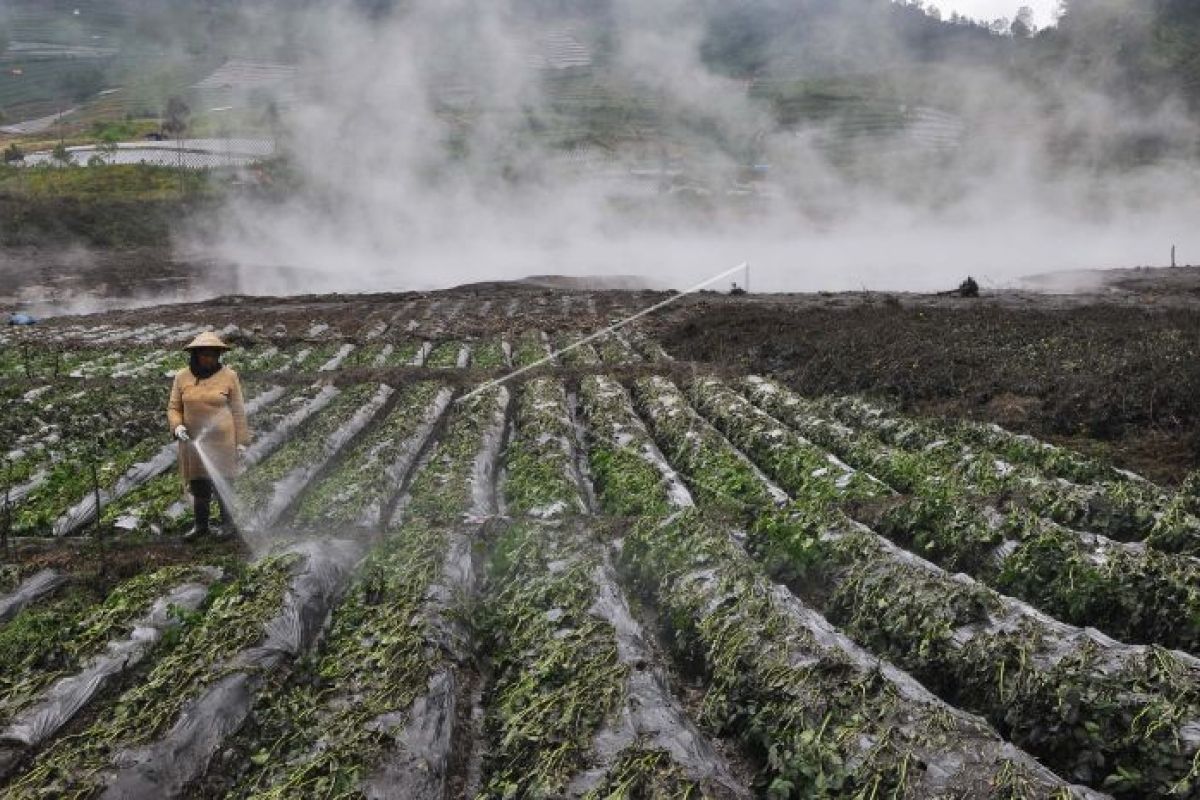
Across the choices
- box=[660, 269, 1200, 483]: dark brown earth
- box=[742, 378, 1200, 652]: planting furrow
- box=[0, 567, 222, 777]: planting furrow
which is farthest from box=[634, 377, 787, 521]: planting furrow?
box=[0, 567, 222, 777]: planting furrow

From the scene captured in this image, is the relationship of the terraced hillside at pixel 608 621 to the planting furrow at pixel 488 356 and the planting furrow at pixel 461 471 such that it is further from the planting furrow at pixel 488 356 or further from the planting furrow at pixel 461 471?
the planting furrow at pixel 488 356

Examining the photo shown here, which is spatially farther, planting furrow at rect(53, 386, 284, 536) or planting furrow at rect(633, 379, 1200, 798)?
planting furrow at rect(53, 386, 284, 536)

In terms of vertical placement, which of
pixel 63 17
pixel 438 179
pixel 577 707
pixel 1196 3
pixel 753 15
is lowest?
pixel 577 707

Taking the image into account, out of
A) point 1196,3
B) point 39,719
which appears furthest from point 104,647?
point 1196,3

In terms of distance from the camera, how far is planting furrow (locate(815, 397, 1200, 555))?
7543 millimetres

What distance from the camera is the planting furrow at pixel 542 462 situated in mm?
10008

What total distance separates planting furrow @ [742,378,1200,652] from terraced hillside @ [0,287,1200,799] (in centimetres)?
3

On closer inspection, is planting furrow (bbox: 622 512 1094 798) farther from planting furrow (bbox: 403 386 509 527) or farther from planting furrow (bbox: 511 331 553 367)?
planting furrow (bbox: 511 331 553 367)

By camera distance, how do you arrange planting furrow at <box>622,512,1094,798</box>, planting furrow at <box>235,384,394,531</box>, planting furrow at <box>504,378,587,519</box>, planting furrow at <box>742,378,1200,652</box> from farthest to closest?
planting furrow at <box>235,384,394,531</box> < planting furrow at <box>504,378,587,519</box> < planting furrow at <box>742,378,1200,652</box> < planting furrow at <box>622,512,1094,798</box>

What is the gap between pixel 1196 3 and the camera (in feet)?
259

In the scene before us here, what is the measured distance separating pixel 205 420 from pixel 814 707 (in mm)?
7406

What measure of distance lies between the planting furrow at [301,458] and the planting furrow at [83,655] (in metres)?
2.36

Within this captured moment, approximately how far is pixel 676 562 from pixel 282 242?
168 feet

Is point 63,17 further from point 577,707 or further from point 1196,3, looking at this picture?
point 577,707
